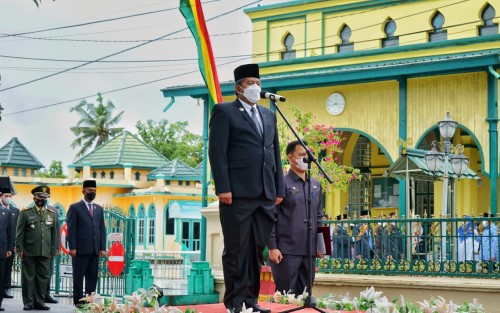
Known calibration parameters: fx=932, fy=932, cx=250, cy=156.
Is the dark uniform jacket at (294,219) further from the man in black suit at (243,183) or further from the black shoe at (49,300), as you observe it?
the black shoe at (49,300)

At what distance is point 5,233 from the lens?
13.8 metres

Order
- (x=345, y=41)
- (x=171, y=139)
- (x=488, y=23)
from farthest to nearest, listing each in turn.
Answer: (x=171, y=139), (x=345, y=41), (x=488, y=23)

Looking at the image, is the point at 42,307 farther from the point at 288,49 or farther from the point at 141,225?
the point at 141,225

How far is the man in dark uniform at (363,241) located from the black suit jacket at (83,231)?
3883mm

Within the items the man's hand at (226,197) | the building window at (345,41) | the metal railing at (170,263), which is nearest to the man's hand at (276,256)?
the man's hand at (226,197)

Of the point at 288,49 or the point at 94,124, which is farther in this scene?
the point at 94,124

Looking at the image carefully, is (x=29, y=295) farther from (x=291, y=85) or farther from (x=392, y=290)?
(x=291, y=85)

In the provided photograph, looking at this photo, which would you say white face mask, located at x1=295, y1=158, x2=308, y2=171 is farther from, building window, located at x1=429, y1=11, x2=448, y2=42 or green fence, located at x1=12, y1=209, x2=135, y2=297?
building window, located at x1=429, y1=11, x2=448, y2=42

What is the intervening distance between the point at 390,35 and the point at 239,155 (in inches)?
915

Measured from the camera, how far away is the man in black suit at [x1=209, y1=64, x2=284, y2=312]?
301 inches

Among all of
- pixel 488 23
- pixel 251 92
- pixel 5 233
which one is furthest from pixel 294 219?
pixel 488 23

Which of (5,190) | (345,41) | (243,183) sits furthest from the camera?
(345,41)

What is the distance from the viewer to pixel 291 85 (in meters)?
28.0

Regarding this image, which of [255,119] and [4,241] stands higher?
[255,119]
